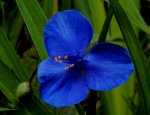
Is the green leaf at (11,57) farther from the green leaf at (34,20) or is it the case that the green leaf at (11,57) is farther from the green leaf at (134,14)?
the green leaf at (134,14)

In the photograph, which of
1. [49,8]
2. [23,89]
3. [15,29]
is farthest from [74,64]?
[15,29]

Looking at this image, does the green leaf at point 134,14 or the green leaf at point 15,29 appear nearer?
the green leaf at point 134,14

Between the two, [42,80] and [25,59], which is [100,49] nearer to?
[42,80]

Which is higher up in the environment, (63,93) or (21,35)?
(63,93)

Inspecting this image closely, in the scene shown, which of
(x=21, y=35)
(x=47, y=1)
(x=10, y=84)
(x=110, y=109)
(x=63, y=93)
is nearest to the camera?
(x=63, y=93)

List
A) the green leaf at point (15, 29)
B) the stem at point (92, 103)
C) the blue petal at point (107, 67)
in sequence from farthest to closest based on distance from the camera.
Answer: the green leaf at point (15, 29)
the stem at point (92, 103)
the blue petal at point (107, 67)

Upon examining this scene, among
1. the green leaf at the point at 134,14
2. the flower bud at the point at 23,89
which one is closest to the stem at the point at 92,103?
the flower bud at the point at 23,89

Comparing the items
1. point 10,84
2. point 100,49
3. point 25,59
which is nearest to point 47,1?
point 25,59
